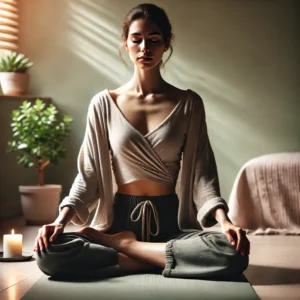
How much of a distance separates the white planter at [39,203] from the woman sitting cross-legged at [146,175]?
6.10 ft

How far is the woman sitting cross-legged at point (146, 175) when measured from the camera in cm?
282

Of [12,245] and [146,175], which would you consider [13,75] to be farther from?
[146,175]

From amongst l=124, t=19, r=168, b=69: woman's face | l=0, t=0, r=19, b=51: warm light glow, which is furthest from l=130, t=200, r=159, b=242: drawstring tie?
l=0, t=0, r=19, b=51: warm light glow

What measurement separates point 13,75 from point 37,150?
2.31 feet

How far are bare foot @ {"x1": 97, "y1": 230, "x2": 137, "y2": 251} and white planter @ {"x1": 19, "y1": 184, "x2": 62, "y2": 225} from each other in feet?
6.50

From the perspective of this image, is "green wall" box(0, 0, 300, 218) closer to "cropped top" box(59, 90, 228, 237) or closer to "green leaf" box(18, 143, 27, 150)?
"green leaf" box(18, 143, 27, 150)

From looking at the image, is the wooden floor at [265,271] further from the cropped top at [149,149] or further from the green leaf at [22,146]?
the green leaf at [22,146]

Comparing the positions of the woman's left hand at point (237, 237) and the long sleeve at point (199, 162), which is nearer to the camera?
the woman's left hand at point (237, 237)

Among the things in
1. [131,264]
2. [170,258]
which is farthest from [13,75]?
[170,258]

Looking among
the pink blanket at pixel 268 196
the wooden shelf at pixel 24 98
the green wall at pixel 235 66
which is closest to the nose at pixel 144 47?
the pink blanket at pixel 268 196

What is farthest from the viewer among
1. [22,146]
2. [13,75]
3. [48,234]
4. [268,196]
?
[13,75]

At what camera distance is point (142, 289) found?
8.38 ft

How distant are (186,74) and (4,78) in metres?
1.30

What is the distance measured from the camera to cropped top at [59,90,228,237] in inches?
116
